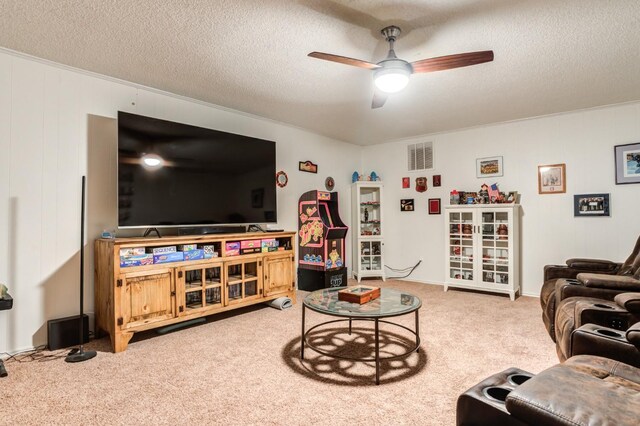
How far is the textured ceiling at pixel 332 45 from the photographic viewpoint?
216 centimetres

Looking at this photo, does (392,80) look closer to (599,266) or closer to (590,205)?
(599,266)

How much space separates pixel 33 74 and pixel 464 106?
4.35 metres

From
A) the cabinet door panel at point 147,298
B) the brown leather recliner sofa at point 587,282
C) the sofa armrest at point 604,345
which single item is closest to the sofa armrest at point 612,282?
the brown leather recliner sofa at point 587,282

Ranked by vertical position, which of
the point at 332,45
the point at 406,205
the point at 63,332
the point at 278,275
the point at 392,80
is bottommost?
the point at 63,332

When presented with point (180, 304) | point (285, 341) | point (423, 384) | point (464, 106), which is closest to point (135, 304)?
point (180, 304)

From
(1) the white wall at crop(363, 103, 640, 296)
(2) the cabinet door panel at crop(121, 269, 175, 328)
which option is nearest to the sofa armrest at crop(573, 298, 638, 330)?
(1) the white wall at crop(363, 103, 640, 296)

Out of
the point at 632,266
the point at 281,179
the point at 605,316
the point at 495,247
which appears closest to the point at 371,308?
the point at 605,316

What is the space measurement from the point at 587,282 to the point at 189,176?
3.69 metres

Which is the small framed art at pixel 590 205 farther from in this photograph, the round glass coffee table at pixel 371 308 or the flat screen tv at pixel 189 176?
the flat screen tv at pixel 189 176

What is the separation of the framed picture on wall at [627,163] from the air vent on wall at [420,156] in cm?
230

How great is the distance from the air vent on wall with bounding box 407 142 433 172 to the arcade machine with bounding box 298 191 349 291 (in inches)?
64.3

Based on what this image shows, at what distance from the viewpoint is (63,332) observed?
2779 mm

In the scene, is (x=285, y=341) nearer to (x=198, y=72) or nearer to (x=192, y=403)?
(x=192, y=403)

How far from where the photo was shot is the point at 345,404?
6.32 feet
